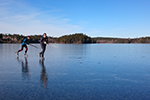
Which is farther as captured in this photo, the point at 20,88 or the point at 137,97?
the point at 20,88

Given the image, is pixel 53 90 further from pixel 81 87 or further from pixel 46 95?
pixel 81 87

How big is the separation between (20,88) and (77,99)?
1.95 metres

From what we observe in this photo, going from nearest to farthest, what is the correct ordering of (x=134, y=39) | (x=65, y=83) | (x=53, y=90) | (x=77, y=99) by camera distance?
(x=77, y=99) < (x=53, y=90) < (x=65, y=83) < (x=134, y=39)

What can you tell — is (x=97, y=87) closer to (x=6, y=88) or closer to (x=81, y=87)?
(x=81, y=87)

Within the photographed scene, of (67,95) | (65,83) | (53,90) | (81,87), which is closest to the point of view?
(67,95)

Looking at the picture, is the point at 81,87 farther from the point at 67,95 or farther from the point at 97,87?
the point at 67,95

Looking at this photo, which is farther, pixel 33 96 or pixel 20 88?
pixel 20 88

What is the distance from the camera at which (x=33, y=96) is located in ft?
13.8

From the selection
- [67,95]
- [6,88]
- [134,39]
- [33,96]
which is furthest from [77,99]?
[134,39]

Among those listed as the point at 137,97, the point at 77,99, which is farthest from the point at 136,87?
the point at 77,99

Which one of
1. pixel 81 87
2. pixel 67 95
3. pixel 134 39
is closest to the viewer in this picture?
pixel 67 95

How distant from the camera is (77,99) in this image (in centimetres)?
404

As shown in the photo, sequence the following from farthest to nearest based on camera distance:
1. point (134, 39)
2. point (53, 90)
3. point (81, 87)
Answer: point (134, 39)
point (81, 87)
point (53, 90)

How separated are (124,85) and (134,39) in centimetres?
17990
